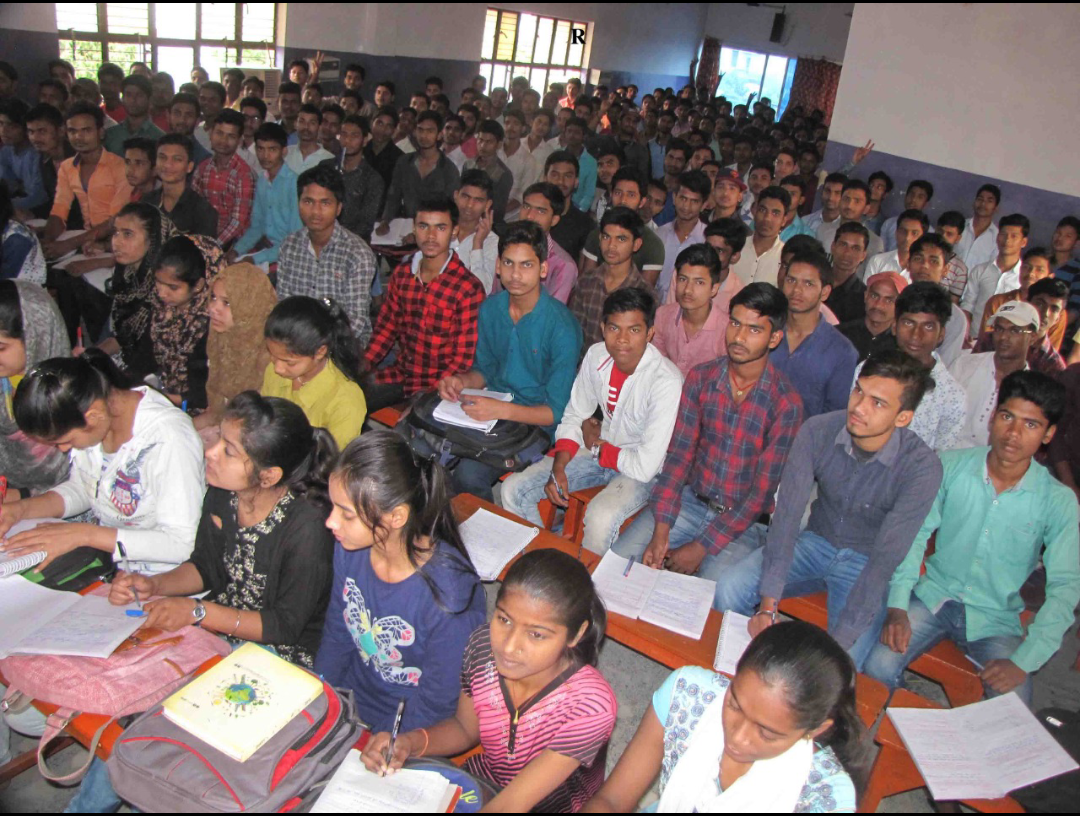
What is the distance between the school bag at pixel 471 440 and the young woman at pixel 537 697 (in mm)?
1386

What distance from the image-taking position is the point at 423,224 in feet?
12.2

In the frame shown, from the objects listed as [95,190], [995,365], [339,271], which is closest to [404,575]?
[339,271]

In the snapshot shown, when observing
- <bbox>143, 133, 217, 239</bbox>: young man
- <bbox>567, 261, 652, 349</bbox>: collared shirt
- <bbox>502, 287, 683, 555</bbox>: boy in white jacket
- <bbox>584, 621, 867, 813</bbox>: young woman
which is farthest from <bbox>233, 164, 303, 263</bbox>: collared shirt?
<bbox>584, 621, 867, 813</bbox>: young woman

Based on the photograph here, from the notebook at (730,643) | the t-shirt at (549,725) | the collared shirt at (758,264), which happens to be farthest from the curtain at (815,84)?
the t-shirt at (549,725)

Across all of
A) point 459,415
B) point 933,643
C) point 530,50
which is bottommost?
point 933,643

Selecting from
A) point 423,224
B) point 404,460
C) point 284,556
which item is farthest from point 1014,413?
point 423,224

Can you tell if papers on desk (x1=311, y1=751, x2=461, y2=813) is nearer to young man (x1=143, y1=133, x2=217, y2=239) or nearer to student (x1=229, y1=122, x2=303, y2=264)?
young man (x1=143, y1=133, x2=217, y2=239)

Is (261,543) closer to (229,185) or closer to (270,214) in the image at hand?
(270,214)

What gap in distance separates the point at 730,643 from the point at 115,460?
1.96m

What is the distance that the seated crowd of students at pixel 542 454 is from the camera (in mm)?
1750

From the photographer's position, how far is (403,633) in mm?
1996

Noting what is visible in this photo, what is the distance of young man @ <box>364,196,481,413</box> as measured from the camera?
3.72m

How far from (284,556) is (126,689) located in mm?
478

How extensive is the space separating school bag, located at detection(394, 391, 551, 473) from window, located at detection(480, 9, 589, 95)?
11.6 metres
